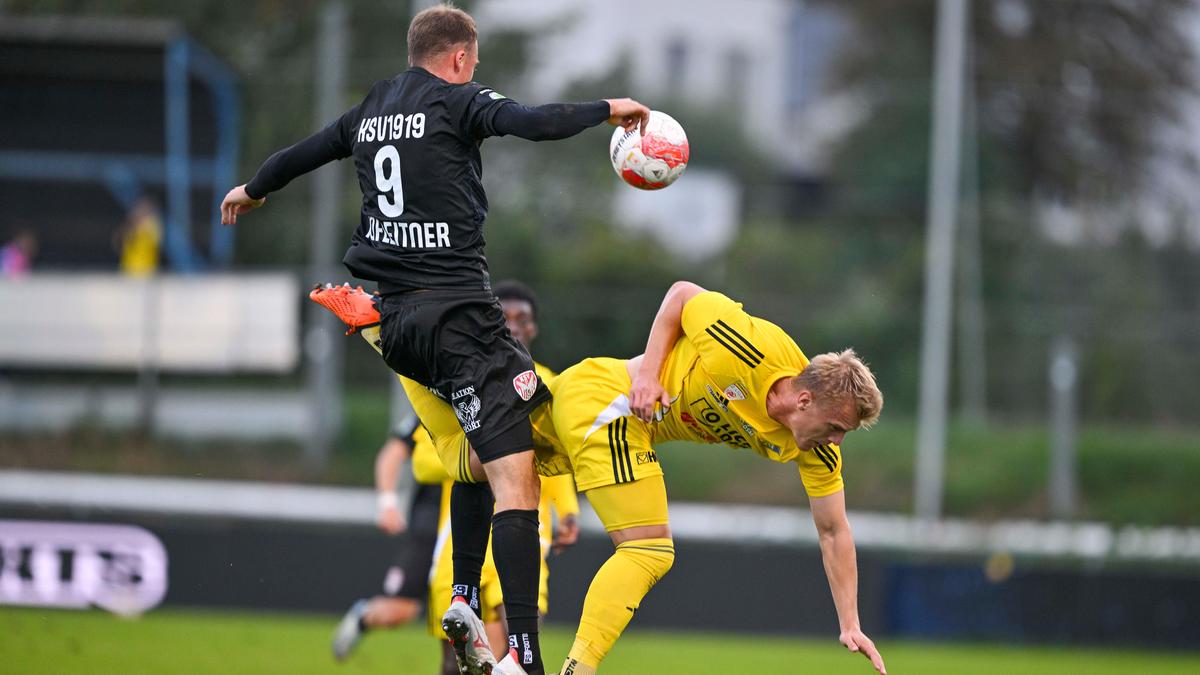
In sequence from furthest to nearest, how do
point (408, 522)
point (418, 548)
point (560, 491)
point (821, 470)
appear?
point (408, 522) → point (418, 548) → point (560, 491) → point (821, 470)

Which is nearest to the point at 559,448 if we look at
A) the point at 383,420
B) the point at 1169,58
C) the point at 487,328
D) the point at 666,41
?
the point at 487,328

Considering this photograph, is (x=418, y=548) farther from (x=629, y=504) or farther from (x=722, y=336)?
(x=722, y=336)

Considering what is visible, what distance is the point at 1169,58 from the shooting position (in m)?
21.0

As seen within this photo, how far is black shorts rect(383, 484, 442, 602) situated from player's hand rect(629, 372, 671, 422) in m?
2.52

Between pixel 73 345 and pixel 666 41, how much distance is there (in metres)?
16.8

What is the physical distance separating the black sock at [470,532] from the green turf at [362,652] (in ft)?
9.82

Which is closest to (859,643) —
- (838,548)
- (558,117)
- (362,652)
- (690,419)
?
(838,548)

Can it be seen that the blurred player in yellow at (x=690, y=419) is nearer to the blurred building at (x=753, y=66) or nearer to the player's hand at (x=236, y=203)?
the player's hand at (x=236, y=203)

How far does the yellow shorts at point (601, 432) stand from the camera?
18.8 ft

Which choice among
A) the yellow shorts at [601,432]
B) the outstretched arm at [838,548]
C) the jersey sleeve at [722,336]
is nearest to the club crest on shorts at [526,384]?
the yellow shorts at [601,432]

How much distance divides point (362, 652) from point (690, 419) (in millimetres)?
6259

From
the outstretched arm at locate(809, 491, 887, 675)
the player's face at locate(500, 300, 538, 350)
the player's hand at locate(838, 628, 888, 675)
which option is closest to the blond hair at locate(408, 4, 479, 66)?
the player's face at locate(500, 300, 538, 350)

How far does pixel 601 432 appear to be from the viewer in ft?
18.9

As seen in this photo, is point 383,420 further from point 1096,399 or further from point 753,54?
point 753,54
